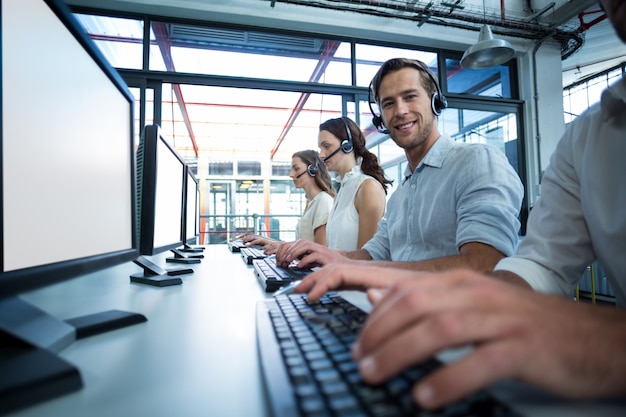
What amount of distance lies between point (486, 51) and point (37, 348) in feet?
8.85

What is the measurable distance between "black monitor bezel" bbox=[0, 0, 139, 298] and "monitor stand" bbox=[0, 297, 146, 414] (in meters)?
0.06

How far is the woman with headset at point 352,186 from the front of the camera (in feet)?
5.38

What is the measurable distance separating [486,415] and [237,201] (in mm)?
5642

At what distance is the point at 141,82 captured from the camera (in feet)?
9.07

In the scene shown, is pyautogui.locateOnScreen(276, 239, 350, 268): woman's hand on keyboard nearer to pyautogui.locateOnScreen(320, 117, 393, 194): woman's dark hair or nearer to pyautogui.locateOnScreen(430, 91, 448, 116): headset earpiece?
pyautogui.locateOnScreen(430, 91, 448, 116): headset earpiece

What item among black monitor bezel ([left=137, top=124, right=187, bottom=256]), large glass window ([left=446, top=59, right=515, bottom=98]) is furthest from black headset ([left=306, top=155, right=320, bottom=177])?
large glass window ([left=446, top=59, right=515, bottom=98])

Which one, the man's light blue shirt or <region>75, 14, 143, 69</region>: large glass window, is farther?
<region>75, 14, 143, 69</region>: large glass window

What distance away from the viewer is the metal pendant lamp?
222 cm

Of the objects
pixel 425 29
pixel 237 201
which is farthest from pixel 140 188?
pixel 237 201

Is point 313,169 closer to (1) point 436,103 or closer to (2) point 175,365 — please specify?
(1) point 436,103

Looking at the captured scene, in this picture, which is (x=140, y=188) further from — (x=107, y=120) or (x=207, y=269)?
(x=207, y=269)

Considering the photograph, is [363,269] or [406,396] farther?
[363,269]

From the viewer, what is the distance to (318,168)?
96.1 inches

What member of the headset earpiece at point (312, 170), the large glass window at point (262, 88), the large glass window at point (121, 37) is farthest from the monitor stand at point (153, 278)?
the large glass window at point (121, 37)
